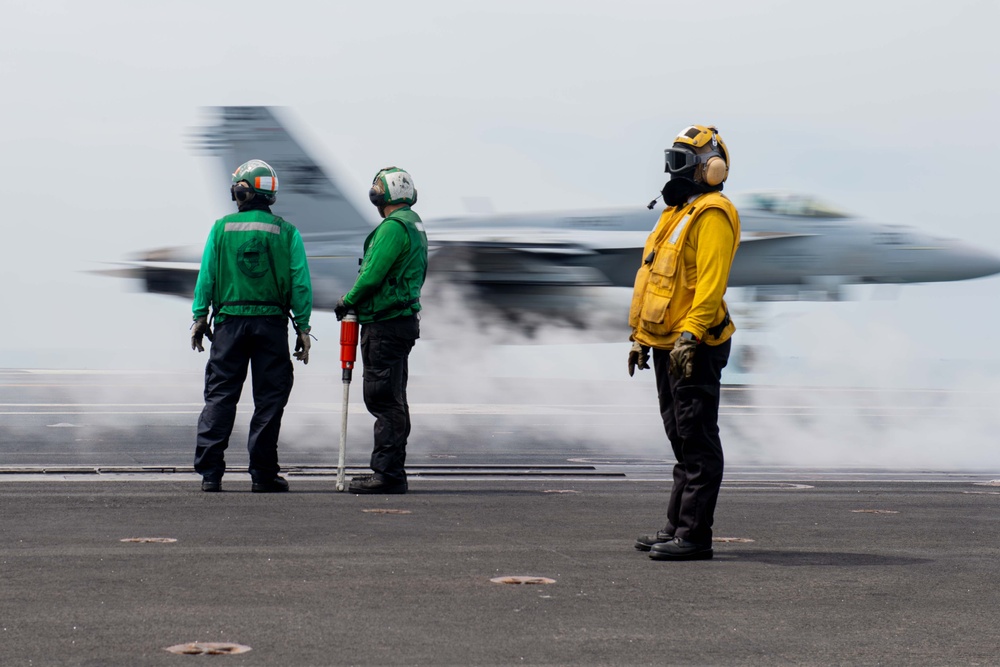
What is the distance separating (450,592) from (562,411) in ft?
55.8

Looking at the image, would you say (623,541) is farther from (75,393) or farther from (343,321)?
(75,393)

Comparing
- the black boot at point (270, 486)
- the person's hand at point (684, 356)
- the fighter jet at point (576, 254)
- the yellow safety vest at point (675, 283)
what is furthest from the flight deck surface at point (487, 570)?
the fighter jet at point (576, 254)

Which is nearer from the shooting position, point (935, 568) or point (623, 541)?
point (935, 568)

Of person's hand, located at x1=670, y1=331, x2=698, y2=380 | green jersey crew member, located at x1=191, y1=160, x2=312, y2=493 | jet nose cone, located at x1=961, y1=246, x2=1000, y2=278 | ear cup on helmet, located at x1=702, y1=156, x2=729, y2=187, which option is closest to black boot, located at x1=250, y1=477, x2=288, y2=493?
green jersey crew member, located at x1=191, y1=160, x2=312, y2=493

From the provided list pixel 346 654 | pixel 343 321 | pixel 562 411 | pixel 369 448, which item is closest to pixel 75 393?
pixel 562 411

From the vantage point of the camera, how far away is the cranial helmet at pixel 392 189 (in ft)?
26.2

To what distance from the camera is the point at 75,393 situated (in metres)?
26.0

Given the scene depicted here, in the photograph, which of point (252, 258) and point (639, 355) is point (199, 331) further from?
point (639, 355)

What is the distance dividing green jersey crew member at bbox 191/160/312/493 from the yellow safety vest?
9.83 feet

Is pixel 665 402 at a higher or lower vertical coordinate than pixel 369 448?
higher

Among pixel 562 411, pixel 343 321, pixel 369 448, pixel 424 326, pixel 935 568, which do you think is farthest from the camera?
pixel 424 326

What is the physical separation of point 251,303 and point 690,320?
3.51m

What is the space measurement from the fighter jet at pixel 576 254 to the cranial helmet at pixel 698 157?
18901 millimetres

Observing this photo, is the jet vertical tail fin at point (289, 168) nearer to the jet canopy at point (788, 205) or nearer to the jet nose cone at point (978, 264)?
the jet canopy at point (788, 205)
